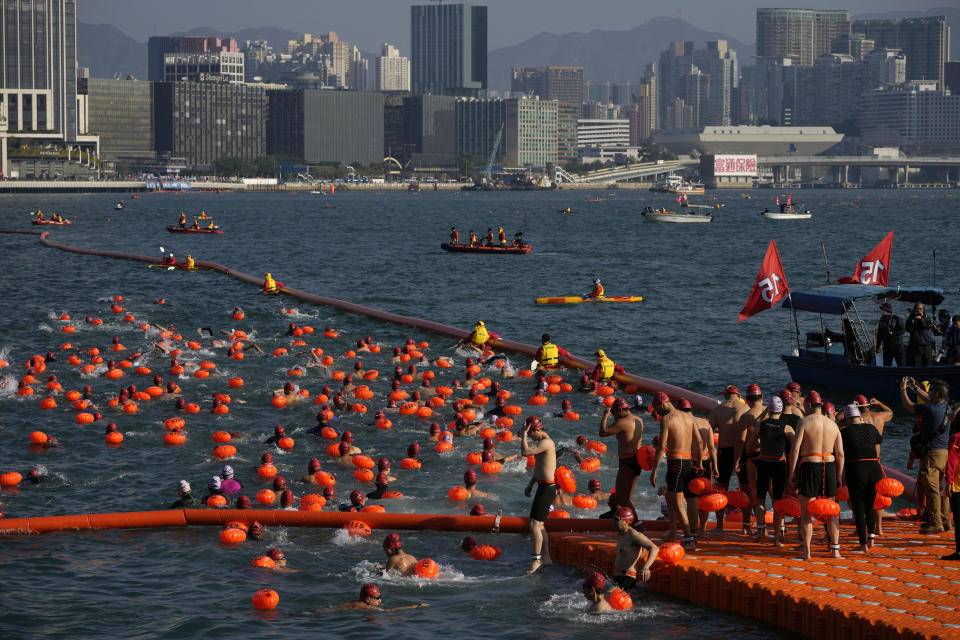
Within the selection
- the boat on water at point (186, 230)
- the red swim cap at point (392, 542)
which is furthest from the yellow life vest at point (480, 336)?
the boat on water at point (186, 230)

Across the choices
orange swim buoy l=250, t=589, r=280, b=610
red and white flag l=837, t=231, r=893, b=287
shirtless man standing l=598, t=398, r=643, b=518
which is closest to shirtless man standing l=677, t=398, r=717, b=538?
shirtless man standing l=598, t=398, r=643, b=518

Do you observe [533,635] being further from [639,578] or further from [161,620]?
[161,620]

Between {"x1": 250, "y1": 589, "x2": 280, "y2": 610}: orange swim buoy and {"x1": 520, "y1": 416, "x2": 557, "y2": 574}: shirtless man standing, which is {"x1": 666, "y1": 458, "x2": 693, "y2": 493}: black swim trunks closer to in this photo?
{"x1": 520, "y1": 416, "x2": 557, "y2": 574}: shirtless man standing

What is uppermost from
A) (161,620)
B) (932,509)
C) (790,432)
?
(790,432)

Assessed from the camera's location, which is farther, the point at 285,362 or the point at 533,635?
the point at 285,362

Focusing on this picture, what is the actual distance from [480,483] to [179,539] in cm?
645

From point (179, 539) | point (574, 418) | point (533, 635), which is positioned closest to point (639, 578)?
point (533, 635)

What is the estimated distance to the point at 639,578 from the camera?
19.5 m

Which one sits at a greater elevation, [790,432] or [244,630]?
[790,432]

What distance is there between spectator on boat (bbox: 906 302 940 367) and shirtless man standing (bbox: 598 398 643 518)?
14.8 metres

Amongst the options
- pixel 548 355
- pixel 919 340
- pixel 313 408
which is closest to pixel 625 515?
pixel 919 340

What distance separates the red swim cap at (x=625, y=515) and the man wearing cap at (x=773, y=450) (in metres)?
1.95

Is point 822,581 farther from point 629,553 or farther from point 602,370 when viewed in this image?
point 602,370

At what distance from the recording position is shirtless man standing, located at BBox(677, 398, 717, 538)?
19.5 metres
